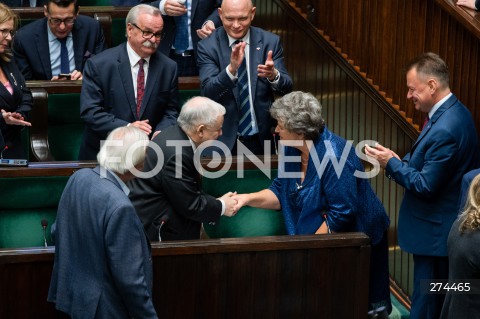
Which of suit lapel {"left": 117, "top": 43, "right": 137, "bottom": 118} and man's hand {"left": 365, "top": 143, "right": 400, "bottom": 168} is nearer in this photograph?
man's hand {"left": 365, "top": 143, "right": 400, "bottom": 168}

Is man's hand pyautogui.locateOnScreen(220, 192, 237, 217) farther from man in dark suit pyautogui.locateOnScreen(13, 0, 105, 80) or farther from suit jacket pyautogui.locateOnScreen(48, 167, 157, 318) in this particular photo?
man in dark suit pyautogui.locateOnScreen(13, 0, 105, 80)

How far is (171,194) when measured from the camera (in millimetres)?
3578

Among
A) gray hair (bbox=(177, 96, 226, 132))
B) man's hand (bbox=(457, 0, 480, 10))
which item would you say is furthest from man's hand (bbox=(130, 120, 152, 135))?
man's hand (bbox=(457, 0, 480, 10))

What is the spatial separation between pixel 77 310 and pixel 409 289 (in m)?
1.99

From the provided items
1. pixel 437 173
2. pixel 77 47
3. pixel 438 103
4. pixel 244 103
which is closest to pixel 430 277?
pixel 437 173

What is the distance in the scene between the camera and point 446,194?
3932 mm

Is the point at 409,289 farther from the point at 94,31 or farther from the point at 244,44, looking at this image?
the point at 94,31

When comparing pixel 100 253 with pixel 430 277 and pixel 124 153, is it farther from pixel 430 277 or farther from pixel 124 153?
pixel 430 277

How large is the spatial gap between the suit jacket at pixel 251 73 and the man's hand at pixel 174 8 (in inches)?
14.9

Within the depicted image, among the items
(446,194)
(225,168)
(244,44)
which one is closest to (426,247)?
(446,194)

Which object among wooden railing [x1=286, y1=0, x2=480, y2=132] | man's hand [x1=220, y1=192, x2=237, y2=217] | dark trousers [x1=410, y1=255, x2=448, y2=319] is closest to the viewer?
man's hand [x1=220, y1=192, x2=237, y2=217]

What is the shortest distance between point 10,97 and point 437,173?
6.42 feet

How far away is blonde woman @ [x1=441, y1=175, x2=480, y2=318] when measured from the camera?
3129mm

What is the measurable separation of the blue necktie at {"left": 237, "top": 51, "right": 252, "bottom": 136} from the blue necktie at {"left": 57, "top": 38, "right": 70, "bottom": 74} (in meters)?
0.98
